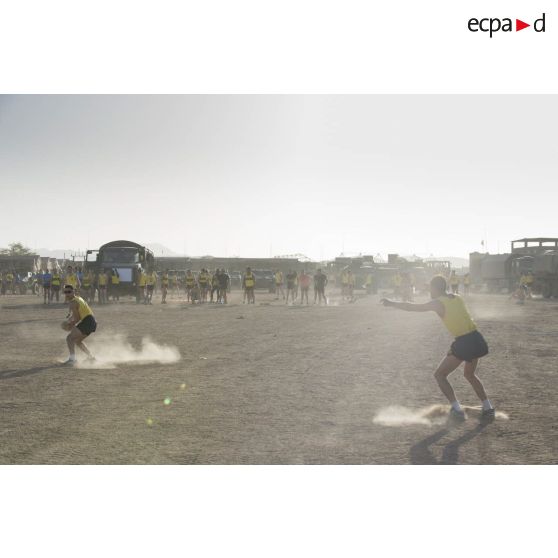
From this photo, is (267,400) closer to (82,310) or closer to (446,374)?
(446,374)

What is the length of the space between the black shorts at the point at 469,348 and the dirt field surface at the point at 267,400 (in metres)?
0.64

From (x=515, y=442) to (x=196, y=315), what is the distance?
15931mm

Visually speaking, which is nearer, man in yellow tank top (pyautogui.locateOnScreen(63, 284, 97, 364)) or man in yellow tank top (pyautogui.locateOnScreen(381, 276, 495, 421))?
man in yellow tank top (pyautogui.locateOnScreen(381, 276, 495, 421))

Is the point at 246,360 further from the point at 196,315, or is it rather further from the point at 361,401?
the point at 196,315

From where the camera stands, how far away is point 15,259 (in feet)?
175

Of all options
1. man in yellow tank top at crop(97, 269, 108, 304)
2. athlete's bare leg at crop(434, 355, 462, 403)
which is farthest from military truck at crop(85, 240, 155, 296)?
athlete's bare leg at crop(434, 355, 462, 403)

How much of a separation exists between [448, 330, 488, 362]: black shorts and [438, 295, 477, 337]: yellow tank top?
77 millimetres

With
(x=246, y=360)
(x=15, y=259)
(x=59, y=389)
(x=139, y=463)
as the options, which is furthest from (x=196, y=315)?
(x=15, y=259)

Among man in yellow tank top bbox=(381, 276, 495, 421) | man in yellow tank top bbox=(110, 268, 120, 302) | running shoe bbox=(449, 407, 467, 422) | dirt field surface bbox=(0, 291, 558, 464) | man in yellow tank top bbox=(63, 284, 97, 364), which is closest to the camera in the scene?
dirt field surface bbox=(0, 291, 558, 464)

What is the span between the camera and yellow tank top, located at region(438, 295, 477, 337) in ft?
21.3

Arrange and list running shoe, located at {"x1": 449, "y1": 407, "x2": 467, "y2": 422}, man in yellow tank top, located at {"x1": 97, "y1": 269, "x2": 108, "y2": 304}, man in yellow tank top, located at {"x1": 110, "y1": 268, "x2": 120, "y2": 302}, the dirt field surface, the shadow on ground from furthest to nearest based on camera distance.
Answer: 1. man in yellow tank top, located at {"x1": 110, "y1": 268, "x2": 120, "y2": 302}
2. man in yellow tank top, located at {"x1": 97, "y1": 269, "x2": 108, "y2": 304}
3. running shoe, located at {"x1": 449, "y1": 407, "x2": 467, "y2": 422}
4. the dirt field surface
5. the shadow on ground

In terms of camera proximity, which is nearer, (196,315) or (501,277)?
(196,315)

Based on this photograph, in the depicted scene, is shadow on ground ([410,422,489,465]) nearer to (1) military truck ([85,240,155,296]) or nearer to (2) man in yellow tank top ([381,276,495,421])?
(2) man in yellow tank top ([381,276,495,421])

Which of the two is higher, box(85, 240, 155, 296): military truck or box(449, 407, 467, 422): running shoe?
box(85, 240, 155, 296): military truck
